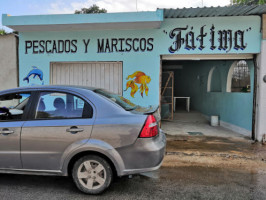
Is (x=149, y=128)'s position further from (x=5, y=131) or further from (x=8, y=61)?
(x=8, y=61)

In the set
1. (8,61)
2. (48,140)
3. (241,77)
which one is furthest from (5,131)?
(241,77)

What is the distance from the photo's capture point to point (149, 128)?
306 cm

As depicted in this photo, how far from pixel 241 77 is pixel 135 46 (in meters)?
4.18

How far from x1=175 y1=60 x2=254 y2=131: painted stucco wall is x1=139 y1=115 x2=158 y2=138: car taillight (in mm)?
5040

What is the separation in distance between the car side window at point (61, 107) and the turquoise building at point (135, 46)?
140 inches

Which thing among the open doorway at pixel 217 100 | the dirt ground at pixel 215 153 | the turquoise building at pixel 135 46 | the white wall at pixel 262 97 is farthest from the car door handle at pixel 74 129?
the white wall at pixel 262 97

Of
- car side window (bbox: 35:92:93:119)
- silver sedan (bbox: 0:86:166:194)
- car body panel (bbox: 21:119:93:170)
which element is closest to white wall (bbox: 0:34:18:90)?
silver sedan (bbox: 0:86:166:194)

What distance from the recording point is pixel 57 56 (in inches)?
276

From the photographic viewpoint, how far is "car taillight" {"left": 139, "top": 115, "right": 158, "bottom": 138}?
3.02 meters

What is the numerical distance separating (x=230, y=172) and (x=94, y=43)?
5.19 m

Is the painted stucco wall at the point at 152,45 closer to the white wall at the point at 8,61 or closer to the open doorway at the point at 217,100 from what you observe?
the white wall at the point at 8,61

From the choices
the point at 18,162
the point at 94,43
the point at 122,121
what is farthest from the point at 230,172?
the point at 94,43

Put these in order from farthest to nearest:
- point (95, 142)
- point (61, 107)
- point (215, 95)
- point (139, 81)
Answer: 1. point (215, 95)
2. point (139, 81)
3. point (61, 107)
4. point (95, 142)

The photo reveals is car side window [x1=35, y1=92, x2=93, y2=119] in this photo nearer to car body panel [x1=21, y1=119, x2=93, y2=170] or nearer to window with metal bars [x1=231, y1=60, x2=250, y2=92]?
car body panel [x1=21, y1=119, x2=93, y2=170]
